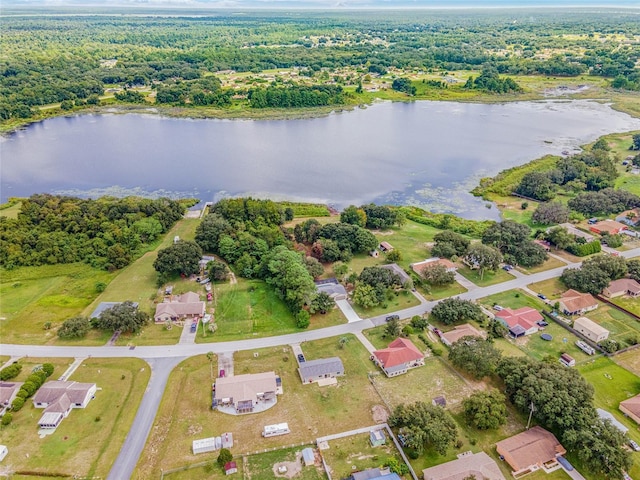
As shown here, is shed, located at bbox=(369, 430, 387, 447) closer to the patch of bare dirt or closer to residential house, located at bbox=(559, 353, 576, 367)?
the patch of bare dirt

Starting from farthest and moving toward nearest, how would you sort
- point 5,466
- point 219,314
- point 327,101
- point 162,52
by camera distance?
point 162,52
point 327,101
point 219,314
point 5,466

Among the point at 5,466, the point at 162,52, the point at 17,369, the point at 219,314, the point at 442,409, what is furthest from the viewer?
the point at 162,52

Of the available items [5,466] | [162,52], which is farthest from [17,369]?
[162,52]

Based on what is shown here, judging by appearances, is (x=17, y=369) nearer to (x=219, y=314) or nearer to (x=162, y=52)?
(x=219, y=314)

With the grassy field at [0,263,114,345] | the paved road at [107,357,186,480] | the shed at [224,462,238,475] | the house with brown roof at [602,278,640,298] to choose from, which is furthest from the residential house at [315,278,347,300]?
the house with brown roof at [602,278,640,298]

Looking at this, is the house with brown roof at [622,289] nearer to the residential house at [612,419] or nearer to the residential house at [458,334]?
the residential house at [458,334]

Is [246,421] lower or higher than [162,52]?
lower
